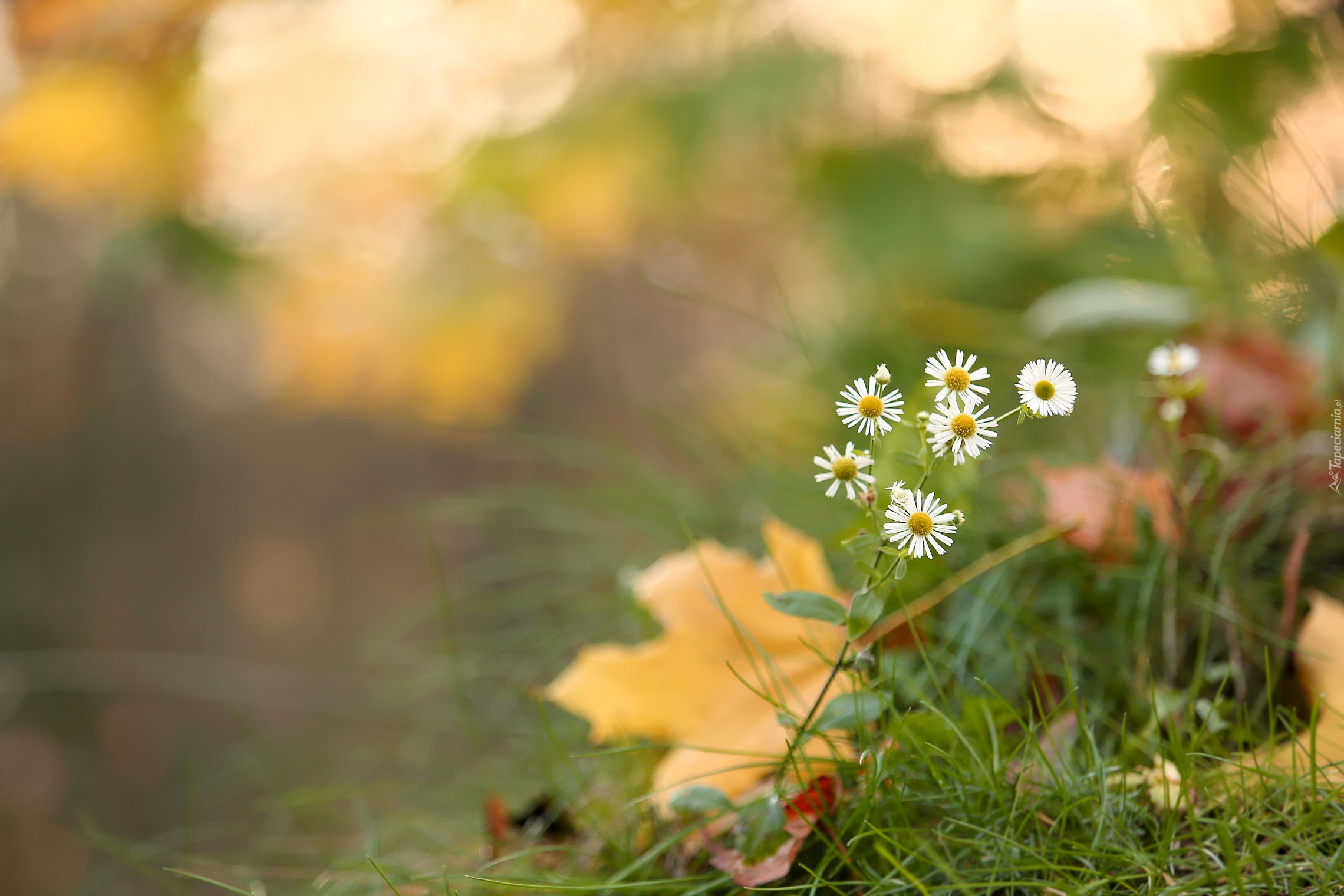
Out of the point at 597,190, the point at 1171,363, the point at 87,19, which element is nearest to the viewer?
the point at 1171,363

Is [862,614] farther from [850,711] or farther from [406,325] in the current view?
[406,325]

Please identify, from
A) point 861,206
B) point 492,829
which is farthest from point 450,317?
point 492,829

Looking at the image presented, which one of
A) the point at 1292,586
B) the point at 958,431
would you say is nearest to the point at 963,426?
the point at 958,431

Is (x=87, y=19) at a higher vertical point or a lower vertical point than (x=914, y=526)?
higher

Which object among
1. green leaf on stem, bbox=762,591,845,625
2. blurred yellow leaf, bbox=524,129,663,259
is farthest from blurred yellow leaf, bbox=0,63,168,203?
green leaf on stem, bbox=762,591,845,625

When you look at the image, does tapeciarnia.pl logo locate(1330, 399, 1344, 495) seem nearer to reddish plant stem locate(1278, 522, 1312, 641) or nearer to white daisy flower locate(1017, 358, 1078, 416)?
reddish plant stem locate(1278, 522, 1312, 641)

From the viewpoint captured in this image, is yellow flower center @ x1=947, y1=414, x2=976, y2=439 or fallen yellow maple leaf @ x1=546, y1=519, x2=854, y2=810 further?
fallen yellow maple leaf @ x1=546, y1=519, x2=854, y2=810

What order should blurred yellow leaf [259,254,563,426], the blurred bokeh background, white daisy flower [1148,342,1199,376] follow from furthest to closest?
blurred yellow leaf [259,254,563,426] → the blurred bokeh background → white daisy flower [1148,342,1199,376]
